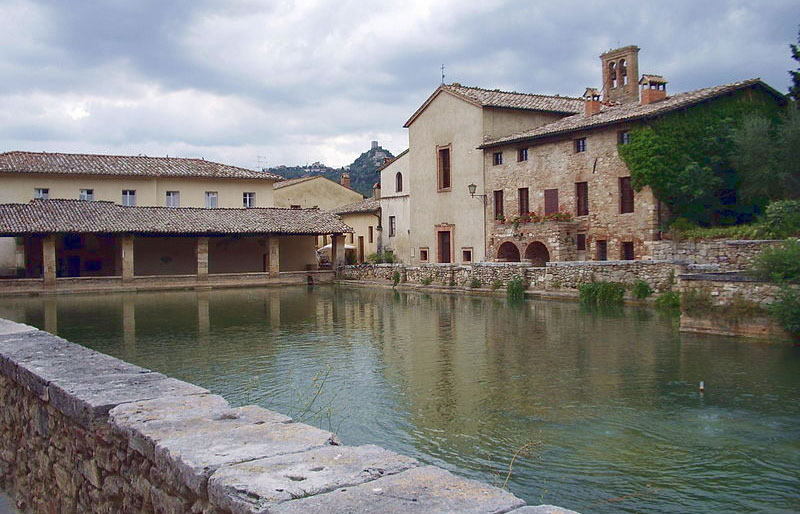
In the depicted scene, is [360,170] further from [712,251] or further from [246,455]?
[246,455]

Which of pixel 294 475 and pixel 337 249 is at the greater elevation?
pixel 337 249

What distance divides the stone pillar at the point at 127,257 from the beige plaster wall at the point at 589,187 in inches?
648

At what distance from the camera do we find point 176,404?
12.8 ft

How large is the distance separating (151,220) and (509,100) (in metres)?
18.3

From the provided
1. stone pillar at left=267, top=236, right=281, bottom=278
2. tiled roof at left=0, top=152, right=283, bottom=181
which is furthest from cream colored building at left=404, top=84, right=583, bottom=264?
tiled roof at left=0, top=152, right=283, bottom=181

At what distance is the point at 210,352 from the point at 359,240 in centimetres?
2966

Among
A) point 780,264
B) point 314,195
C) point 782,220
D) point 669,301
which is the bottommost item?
point 669,301

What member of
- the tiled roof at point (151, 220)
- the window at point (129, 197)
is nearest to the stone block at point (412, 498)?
the tiled roof at point (151, 220)

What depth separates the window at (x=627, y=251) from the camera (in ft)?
85.3

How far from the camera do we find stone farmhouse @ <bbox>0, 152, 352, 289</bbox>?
32188 millimetres

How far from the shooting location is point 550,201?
2923 centimetres

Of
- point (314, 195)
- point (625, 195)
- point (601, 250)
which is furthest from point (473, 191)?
point (314, 195)

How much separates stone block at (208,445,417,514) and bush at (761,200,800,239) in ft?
64.7

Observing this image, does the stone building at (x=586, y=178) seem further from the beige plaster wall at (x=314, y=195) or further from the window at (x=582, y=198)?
the beige plaster wall at (x=314, y=195)
